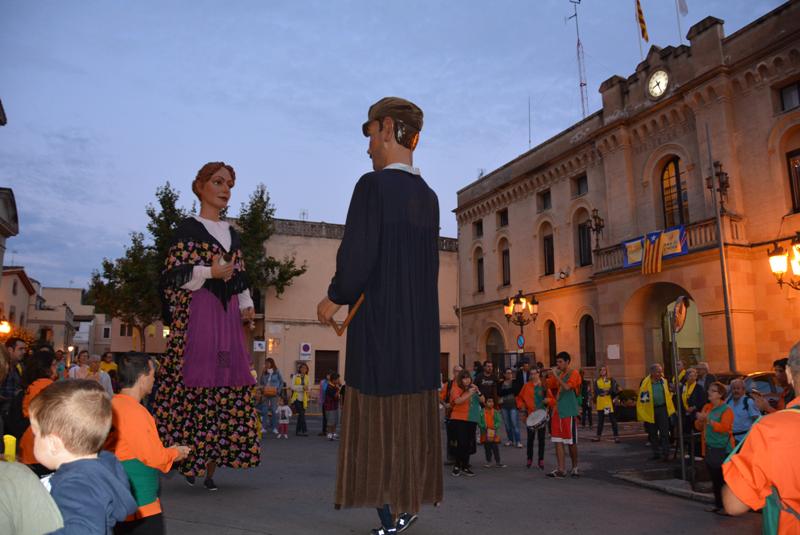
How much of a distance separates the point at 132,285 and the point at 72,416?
29.4m

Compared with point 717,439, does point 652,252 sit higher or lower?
higher

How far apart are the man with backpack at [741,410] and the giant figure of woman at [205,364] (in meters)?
5.32

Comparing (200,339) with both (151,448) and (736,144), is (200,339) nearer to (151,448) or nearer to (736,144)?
(151,448)

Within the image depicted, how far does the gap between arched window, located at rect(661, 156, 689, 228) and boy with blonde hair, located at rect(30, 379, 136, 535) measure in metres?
20.5

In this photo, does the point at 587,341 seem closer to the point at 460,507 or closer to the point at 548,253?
the point at 548,253

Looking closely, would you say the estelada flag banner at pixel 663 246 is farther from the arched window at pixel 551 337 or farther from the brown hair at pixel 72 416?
the brown hair at pixel 72 416

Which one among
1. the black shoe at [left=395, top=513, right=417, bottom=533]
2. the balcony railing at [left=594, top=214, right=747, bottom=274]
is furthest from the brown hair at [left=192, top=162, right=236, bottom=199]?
the balcony railing at [left=594, top=214, right=747, bottom=274]

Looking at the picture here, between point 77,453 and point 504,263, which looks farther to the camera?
point 504,263

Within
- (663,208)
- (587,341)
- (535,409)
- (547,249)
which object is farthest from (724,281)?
(547,249)

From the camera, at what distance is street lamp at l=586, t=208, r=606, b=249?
22.9m

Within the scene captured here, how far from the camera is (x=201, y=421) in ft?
16.5

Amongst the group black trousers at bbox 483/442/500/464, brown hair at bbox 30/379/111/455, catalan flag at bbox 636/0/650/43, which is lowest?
black trousers at bbox 483/442/500/464

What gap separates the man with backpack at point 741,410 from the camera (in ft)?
22.5

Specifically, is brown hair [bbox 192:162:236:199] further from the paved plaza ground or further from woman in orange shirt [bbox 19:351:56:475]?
the paved plaza ground
